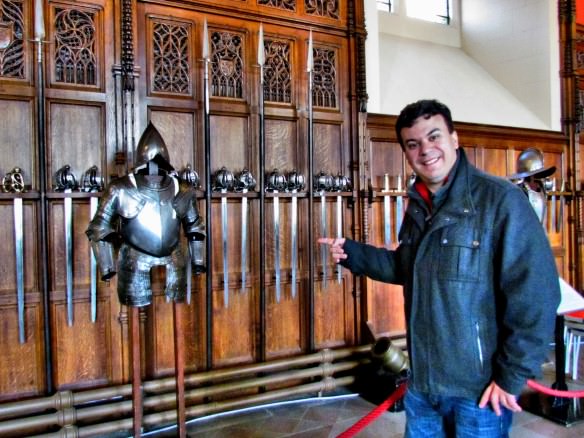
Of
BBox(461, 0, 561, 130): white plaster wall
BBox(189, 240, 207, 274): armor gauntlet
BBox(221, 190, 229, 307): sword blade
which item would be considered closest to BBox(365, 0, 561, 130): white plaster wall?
BBox(461, 0, 561, 130): white plaster wall

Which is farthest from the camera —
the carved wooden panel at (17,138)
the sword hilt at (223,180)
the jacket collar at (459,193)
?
the sword hilt at (223,180)

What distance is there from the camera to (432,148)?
1.38 meters

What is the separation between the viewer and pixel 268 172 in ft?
10.9

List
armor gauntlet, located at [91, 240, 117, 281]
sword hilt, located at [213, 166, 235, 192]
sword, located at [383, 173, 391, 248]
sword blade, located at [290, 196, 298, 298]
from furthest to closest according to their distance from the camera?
sword, located at [383, 173, 391, 248]
sword blade, located at [290, 196, 298, 298]
sword hilt, located at [213, 166, 235, 192]
armor gauntlet, located at [91, 240, 117, 281]

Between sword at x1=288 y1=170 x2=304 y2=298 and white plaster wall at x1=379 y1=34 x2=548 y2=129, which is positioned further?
white plaster wall at x1=379 y1=34 x2=548 y2=129

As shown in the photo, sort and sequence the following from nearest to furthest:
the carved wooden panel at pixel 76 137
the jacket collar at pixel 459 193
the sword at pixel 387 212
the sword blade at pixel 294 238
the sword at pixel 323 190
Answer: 1. the jacket collar at pixel 459 193
2. the carved wooden panel at pixel 76 137
3. the sword blade at pixel 294 238
4. the sword at pixel 323 190
5. the sword at pixel 387 212

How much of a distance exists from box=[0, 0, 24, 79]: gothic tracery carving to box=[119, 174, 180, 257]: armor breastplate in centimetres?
98

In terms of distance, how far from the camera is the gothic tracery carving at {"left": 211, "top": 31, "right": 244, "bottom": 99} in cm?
318

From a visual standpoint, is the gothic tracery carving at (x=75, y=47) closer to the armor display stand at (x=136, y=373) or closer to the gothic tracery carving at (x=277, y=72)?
the gothic tracery carving at (x=277, y=72)

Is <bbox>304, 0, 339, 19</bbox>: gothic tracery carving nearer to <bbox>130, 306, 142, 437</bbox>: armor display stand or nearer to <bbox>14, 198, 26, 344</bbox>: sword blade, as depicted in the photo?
<bbox>14, 198, 26, 344</bbox>: sword blade

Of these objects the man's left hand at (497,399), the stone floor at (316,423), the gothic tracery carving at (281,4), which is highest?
the gothic tracery carving at (281,4)

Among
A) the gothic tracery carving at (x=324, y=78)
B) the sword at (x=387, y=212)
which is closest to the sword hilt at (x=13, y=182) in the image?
the gothic tracery carving at (x=324, y=78)

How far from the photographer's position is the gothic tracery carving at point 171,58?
2996 mm

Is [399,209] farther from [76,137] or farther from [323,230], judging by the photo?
[76,137]
